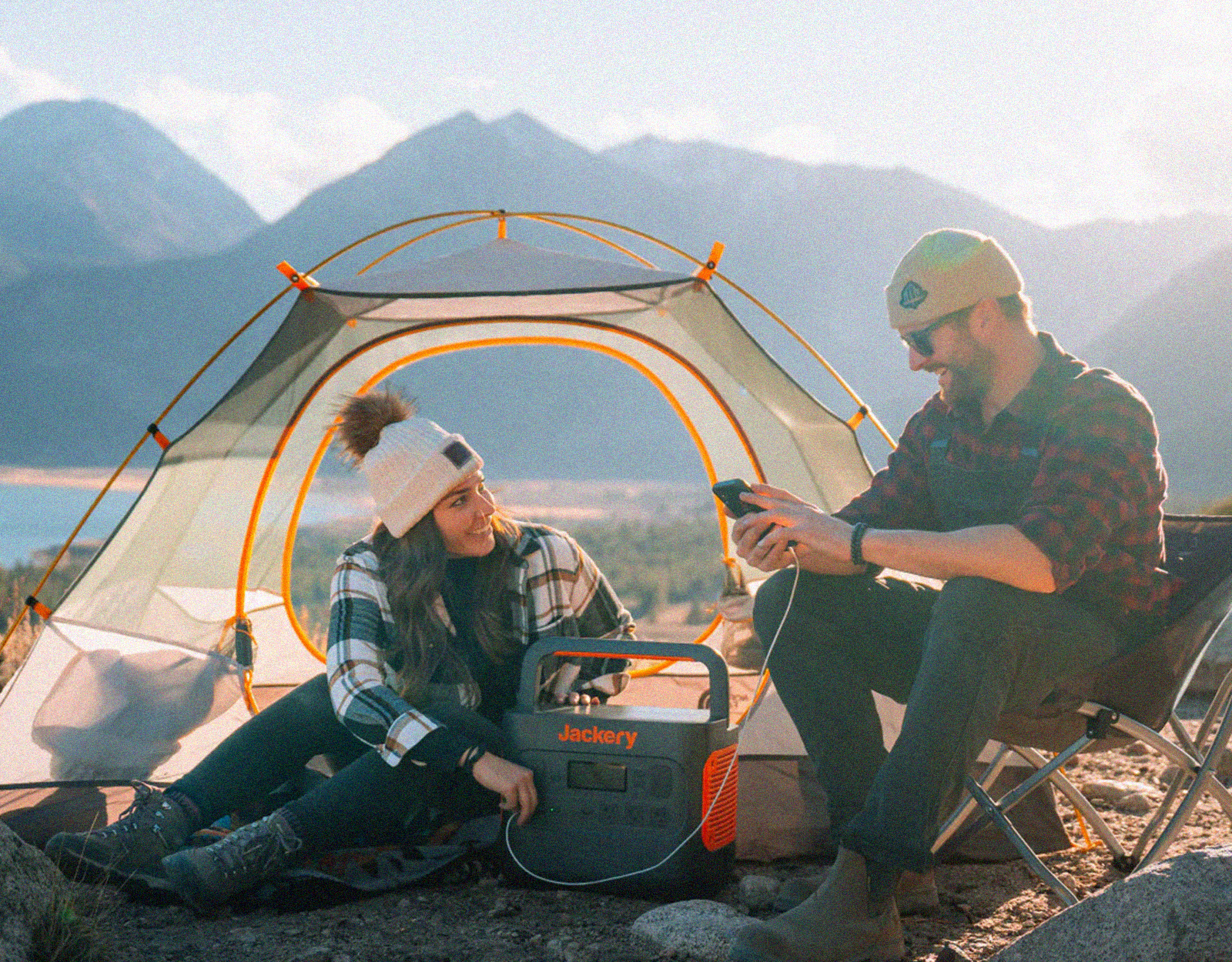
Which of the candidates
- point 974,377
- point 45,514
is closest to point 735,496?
point 974,377

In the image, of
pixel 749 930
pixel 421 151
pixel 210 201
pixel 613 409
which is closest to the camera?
pixel 749 930

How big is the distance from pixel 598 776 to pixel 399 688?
0.48 metres

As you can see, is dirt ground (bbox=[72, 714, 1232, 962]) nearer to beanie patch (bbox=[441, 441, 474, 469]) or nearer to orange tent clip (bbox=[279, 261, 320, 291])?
beanie patch (bbox=[441, 441, 474, 469])

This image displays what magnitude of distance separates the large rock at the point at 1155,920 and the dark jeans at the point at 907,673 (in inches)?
8.1

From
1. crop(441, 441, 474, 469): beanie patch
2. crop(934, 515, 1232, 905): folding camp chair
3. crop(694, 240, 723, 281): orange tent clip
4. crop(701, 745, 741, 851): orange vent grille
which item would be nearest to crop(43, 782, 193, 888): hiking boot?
crop(441, 441, 474, 469): beanie patch

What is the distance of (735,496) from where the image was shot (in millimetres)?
2363

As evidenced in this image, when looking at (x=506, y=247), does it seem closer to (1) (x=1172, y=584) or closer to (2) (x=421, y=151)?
(1) (x=1172, y=584)

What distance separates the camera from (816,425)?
11.8ft

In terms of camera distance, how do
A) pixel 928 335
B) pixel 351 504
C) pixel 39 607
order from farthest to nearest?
pixel 351 504 < pixel 39 607 < pixel 928 335

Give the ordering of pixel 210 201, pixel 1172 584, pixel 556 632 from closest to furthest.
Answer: pixel 1172 584
pixel 556 632
pixel 210 201

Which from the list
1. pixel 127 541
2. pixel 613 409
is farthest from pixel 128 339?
pixel 127 541

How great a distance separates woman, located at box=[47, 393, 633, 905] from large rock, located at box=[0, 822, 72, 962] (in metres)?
0.25

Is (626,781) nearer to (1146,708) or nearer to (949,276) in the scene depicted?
(1146,708)

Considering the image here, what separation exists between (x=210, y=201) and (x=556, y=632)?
145 meters
